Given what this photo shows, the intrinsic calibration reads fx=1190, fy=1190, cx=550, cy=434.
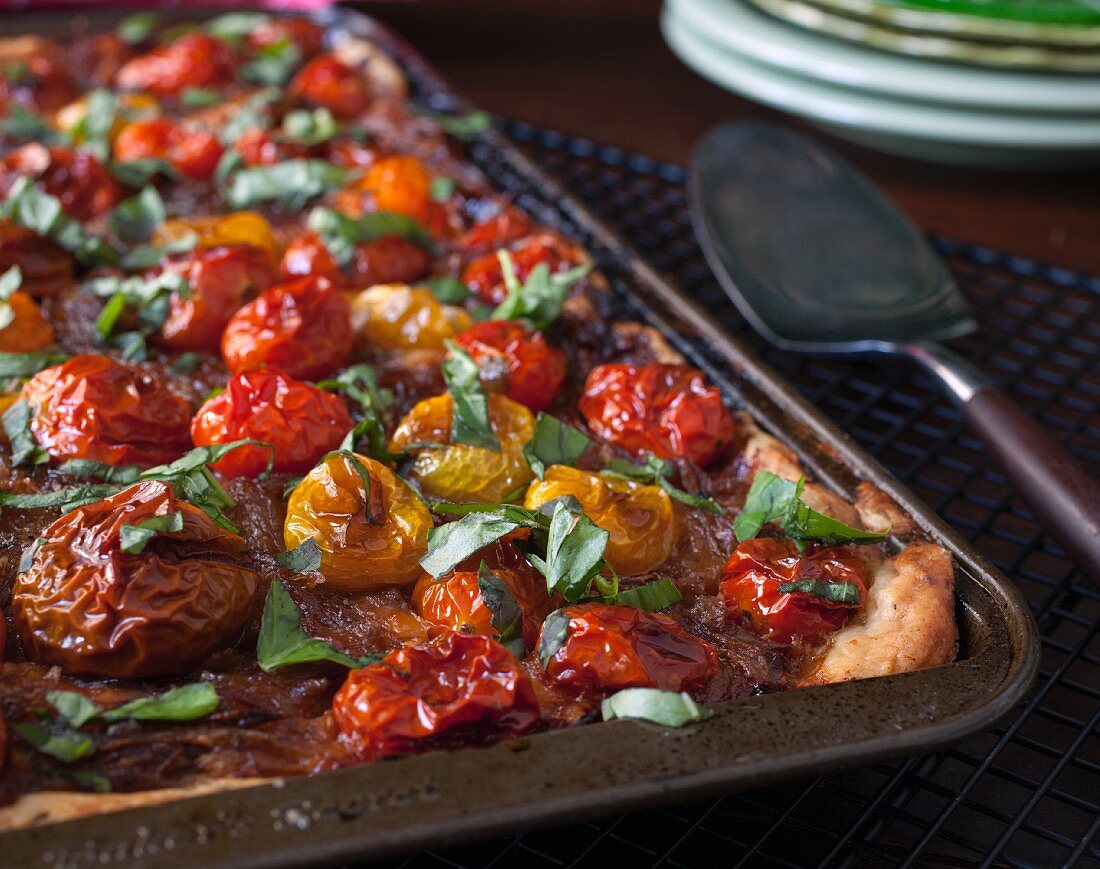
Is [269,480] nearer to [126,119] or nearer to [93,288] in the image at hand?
[93,288]

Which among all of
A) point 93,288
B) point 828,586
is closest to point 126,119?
point 93,288

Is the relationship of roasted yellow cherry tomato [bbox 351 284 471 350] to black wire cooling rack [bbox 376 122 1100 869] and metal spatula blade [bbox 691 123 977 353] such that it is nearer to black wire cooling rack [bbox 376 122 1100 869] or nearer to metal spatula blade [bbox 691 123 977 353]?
metal spatula blade [bbox 691 123 977 353]

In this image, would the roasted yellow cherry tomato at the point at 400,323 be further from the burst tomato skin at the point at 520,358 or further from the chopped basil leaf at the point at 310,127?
the chopped basil leaf at the point at 310,127

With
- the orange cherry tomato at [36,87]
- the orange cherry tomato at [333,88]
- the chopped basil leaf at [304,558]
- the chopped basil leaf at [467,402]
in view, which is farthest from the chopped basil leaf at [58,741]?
the orange cherry tomato at [36,87]

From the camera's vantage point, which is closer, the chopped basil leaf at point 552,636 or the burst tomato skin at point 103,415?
the chopped basil leaf at point 552,636

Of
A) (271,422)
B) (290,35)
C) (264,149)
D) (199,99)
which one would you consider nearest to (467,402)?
(271,422)

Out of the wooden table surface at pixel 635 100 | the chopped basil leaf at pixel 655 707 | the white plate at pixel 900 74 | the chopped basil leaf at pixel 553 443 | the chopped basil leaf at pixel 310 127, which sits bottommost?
the wooden table surface at pixel 635 100
